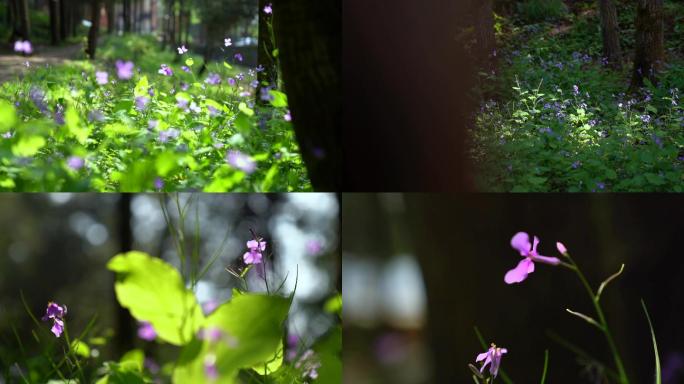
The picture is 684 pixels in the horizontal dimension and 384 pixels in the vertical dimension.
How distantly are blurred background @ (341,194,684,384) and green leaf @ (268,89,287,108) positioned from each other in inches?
12.2

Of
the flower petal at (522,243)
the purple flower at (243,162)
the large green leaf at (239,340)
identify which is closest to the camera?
the flower petal at (522,243)

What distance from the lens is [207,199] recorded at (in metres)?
1.77

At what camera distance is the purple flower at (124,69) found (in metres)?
1.85

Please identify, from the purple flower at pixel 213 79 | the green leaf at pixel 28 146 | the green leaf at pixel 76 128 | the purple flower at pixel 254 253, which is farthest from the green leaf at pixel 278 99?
the green leaf at pixel 28 146

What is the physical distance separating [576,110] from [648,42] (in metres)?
0.29

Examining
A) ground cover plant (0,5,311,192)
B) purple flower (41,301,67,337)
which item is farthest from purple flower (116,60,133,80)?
purple flower (41,301,67,337)

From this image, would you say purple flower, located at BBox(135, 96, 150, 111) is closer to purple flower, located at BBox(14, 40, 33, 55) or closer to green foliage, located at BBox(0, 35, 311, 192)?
green foliage, located at BBox(0, 35, 311, 192)

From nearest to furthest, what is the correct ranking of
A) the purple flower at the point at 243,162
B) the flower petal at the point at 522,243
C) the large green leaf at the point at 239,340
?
1. the flower petal at the point at 522,243
2. the large green leaf at the point at 239,340
3. the purple flower at the point at 243,162

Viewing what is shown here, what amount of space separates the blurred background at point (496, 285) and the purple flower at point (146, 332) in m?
0.50

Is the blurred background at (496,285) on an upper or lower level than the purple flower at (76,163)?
lower

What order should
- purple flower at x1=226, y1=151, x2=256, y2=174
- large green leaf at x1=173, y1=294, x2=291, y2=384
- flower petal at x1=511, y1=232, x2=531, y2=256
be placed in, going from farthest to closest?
purple flower at x1=226, y1=151, x2=256, y2=174 → large green leaf at x1=173, y1=294, x2=291, y2=384 → flower petal at x1=511, y1=232, x2=531, y2=256

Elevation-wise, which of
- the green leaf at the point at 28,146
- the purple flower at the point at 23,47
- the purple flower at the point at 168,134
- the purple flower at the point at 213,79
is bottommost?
the green leaf at the point at 28,146

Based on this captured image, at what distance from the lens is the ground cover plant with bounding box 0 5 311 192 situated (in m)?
1.76

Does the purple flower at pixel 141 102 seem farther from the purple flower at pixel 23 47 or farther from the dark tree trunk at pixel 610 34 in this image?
the dark tree trunk at pixel 610 34
